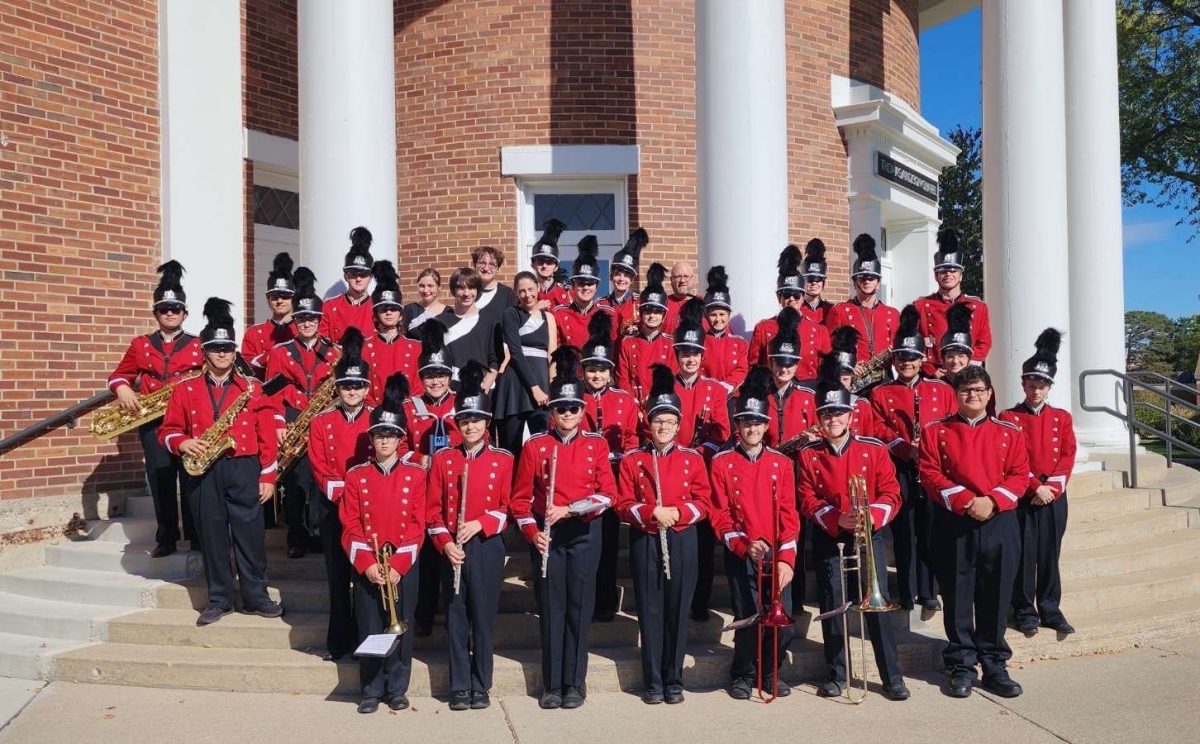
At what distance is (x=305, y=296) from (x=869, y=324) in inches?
196

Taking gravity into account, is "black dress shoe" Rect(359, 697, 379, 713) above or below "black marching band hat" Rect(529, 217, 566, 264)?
below

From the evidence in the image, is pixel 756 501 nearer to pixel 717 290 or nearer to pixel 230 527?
pixel 717 290

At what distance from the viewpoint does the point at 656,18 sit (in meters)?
12.7

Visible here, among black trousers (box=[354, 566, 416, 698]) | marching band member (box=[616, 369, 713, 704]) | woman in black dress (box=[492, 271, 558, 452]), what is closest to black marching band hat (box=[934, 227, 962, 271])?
marching band member (box=[616, 369, 713, 704])

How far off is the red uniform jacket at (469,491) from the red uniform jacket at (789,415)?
2.09 m

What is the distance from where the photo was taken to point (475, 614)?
Result: 6566 mm

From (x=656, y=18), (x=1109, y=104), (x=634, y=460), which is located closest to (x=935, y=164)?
(x=1109, y=104)

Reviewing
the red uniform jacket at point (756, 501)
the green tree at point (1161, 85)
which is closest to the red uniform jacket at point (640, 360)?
the red uniform jacket at point (756, 501)

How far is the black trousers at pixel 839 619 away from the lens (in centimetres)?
667

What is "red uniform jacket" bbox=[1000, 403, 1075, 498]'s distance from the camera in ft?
24.7

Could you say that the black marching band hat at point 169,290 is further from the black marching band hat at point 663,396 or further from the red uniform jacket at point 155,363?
the black marching band hat at point 663,396

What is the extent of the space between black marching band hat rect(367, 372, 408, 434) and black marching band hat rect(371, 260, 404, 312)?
1447mm

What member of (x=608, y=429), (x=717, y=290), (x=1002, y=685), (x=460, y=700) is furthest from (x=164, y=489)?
(x=1002, y=685)

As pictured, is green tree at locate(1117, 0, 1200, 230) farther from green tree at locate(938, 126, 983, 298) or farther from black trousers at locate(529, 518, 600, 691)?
black trousers at locate(529, 518, 600, 691)
